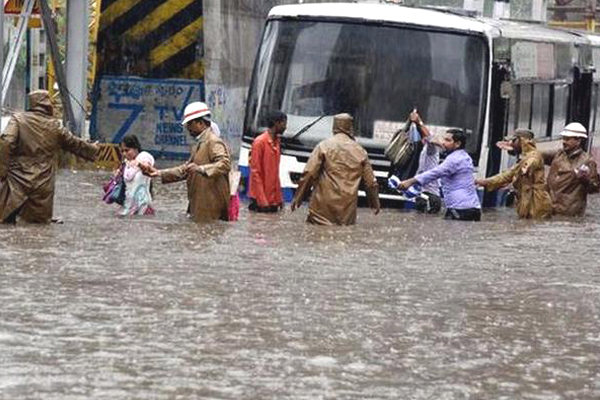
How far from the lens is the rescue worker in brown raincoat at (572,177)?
22.6 m

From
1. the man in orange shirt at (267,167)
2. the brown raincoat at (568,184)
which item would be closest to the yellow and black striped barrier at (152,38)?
the brown raincoat at (568,184)

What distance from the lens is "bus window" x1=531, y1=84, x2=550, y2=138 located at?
26469 mm

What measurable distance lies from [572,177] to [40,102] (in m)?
7.47

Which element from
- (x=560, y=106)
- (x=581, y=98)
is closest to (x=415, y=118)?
(x=560, y=106)

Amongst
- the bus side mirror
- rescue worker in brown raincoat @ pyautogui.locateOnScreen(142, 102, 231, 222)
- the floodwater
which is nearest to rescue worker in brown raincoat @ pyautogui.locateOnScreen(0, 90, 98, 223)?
the floodwater

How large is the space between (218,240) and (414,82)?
268 inches

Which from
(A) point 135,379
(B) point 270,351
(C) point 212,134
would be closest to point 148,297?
(B) point 270,351

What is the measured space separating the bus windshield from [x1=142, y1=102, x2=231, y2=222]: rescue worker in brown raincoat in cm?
469

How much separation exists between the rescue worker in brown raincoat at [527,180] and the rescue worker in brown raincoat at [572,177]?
689 millimetres

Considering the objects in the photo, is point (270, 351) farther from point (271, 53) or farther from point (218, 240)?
point (271, 53)

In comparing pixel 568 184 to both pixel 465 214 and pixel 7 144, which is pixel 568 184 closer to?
pixel 465 214

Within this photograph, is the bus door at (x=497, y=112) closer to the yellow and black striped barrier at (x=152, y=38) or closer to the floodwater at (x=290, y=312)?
the floodwater at (x=290, y=312)

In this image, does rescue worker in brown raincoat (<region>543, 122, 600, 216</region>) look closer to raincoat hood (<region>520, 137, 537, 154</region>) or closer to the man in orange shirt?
raincoat hood (<region>520, 137, 537, 154</region>)

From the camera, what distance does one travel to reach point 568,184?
75.4 feet
